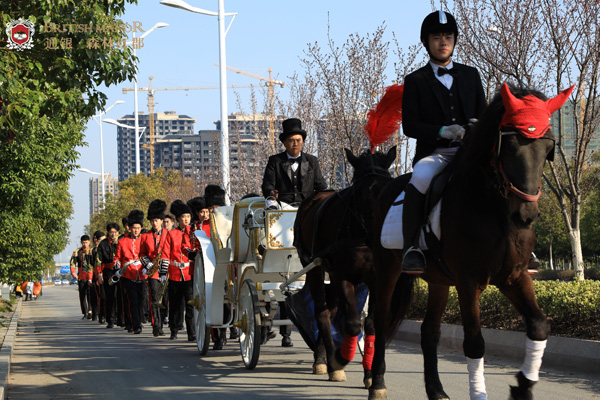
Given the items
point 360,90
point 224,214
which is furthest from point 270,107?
point 224,214

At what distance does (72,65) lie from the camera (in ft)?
36.6

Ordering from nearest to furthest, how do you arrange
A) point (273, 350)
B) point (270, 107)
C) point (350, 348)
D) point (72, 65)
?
point (350, 348)
point (72, 65)
point (273, 350)
point (270, 107)

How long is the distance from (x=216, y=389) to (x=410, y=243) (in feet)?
10.6

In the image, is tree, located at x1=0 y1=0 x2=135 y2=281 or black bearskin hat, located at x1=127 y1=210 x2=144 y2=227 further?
black bearskin hat, located at x1=127 y1=210 x2=144 y2=227

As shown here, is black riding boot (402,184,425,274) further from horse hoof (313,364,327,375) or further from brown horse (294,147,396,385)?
horse hoof (313,364,327,375)

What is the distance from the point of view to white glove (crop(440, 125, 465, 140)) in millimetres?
6594

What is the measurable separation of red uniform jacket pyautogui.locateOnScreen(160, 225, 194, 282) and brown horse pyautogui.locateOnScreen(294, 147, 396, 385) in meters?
5.82

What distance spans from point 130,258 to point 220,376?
28.8ft

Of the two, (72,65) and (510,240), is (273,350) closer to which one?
(72,65)

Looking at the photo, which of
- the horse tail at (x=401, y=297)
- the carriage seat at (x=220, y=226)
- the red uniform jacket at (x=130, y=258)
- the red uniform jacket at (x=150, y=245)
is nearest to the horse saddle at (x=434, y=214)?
the horse tail at (x=401, y=297)

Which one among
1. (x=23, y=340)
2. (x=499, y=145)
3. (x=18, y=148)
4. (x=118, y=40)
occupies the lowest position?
→ (x=23, y=340)

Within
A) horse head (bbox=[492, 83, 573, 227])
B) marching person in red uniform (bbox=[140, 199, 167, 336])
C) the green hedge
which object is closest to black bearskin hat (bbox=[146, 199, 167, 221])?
marching person in red uniform (bbox=[140, 199, 167, 336])

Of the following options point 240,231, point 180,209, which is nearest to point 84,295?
point 180,209

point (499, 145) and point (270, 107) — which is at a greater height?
point (270, 107)
